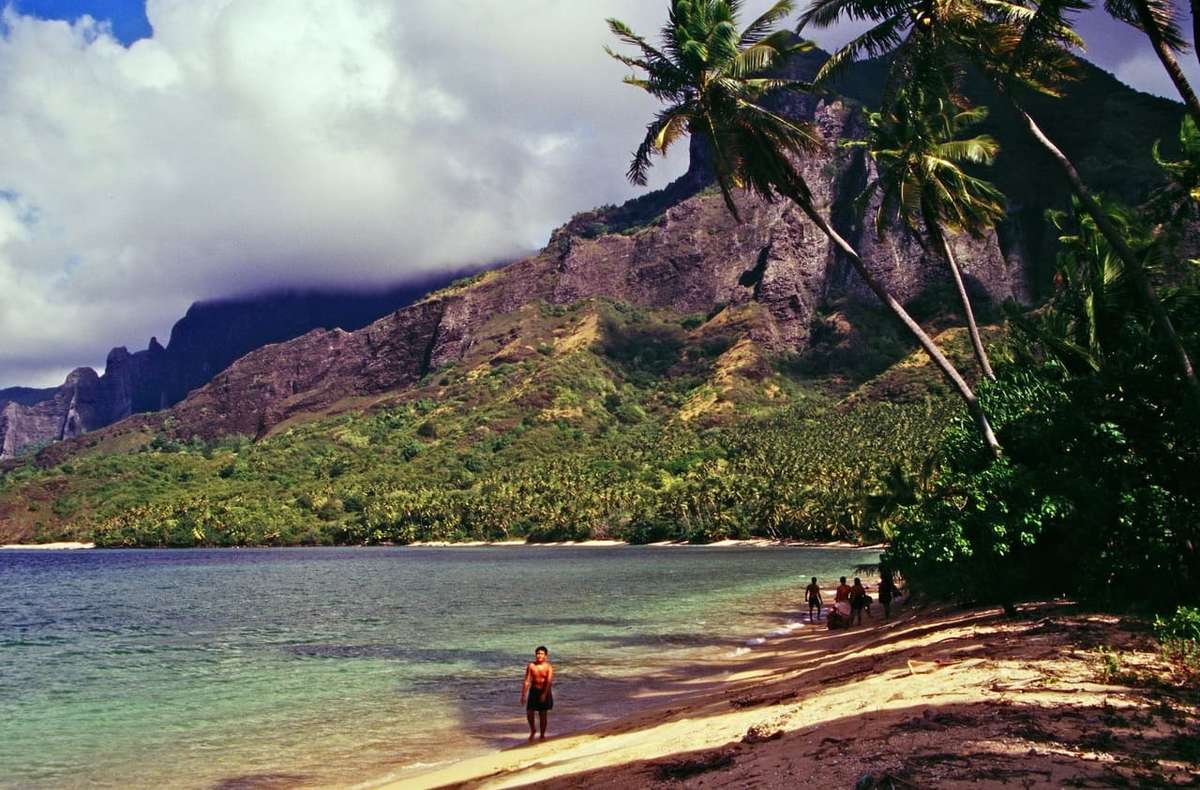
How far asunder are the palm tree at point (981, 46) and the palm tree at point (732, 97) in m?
2.07

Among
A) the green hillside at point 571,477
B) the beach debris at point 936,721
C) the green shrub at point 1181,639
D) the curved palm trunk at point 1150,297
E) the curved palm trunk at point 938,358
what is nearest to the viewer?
the beach debris at point 936,721

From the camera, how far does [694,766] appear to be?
948 cm

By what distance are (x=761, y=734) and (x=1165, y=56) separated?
10.3 m

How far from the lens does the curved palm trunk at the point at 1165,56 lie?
1120 cm

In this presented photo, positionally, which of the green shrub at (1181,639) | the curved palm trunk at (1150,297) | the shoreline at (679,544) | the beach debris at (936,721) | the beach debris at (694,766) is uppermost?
the curved palm trunk at (1150,297)

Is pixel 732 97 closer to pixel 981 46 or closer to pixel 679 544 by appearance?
pixel 981 46

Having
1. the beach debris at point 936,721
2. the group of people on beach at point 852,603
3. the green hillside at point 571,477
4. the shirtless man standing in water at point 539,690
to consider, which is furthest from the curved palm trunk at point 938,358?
the green hillside at point 571,477

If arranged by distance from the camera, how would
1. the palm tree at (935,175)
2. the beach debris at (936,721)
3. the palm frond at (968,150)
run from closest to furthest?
the beach debris at (936,721)
the palm tree at (935,175)
the palm frond at (968,150)

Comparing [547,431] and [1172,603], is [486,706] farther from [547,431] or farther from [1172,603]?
[547,431]

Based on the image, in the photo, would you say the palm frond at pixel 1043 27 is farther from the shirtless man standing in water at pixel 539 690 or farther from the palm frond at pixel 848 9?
the shirtless man standing in water at pixel 539 690

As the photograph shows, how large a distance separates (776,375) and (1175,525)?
183 m

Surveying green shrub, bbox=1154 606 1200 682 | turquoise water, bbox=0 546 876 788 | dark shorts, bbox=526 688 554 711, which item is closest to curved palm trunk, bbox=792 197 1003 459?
green shrub, bbox=1154 606 1200 682


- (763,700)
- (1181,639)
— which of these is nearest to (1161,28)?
(1181,639)

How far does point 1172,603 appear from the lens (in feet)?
45.9
